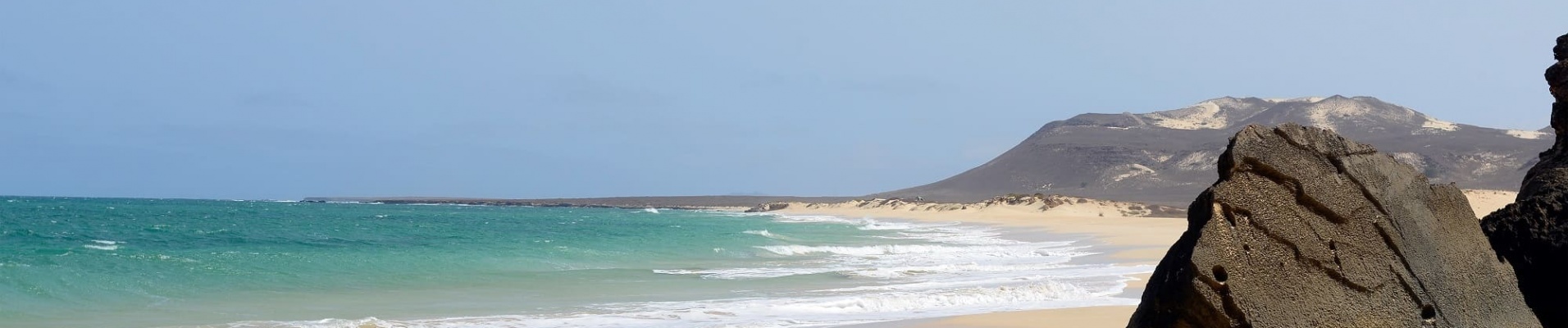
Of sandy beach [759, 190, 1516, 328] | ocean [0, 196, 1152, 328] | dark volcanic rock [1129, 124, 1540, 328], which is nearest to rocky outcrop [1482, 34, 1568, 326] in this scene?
dark volcanic rock [1129, 124, 1540, 328]

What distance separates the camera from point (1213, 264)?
178 inches

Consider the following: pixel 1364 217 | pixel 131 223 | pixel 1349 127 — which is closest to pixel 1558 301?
pixel 1364 217

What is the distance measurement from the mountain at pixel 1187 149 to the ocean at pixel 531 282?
210ft

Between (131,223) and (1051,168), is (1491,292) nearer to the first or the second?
(131,223)

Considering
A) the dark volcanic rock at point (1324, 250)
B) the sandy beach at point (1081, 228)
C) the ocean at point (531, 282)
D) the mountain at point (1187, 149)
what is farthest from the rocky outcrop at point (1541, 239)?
the mountain at point (1187, 149)

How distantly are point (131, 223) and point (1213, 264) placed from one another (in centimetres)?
5181

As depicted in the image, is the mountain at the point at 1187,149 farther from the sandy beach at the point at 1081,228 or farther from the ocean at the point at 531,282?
the ocean at the point at 531,282

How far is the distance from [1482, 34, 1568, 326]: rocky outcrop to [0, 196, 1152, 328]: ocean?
7030 millimetres

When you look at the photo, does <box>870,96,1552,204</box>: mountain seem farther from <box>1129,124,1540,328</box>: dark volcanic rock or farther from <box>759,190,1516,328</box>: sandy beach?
<box>1129,124,1540,328</box>: dark volcanic rock

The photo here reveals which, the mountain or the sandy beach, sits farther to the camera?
the mountain

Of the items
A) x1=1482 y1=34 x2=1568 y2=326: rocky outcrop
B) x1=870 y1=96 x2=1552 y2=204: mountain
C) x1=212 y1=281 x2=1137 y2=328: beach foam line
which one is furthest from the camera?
x1=870 y1=96 x2=1552 y2=204: mountain

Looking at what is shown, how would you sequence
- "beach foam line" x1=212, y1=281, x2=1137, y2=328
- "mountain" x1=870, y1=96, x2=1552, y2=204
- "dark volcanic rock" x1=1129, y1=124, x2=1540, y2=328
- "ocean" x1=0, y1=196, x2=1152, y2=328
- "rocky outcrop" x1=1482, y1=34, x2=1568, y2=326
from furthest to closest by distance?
1. "mountain" x1=870, y1=96, x2=1552, y2=204
2. "ocean" x1=0, y1=196, x2=1152, y2=328
3. "beach foam line" x1=212, y1=281, x2=1137, y2=328
4. "rocky outcrop" x1=1482, y1=34, x2=1568, y2=326
5. "dark volcanic rock" x1=1129, y1=124, x2=1540, y2=328

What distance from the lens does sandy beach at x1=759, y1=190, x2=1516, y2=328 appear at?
11898mm

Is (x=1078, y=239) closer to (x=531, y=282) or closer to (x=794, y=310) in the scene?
(x=531, y=282)
